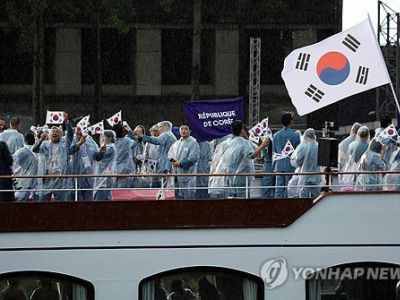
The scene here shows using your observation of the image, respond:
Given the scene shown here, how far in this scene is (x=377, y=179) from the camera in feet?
43.2

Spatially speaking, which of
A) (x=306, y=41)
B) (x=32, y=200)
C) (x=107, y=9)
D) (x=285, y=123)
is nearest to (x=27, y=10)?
(x=107, y=9)

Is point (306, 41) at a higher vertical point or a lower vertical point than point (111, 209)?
higher

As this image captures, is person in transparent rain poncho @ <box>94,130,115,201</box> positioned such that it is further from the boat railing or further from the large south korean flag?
the large south korean flag

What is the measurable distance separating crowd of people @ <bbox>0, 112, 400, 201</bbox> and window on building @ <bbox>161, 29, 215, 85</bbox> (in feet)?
81.3

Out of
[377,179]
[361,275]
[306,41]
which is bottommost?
[361,275]

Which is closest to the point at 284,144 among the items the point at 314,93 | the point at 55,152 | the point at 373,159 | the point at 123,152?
the point at 373,159

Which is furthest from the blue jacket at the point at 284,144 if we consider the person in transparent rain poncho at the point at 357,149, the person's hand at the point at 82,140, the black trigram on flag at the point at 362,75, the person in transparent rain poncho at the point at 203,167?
the black trigram on flag at the point at 362,75

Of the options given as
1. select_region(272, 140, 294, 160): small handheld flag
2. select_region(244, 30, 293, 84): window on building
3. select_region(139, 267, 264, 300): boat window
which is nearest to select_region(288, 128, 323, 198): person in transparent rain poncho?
select_region(272, 140, 294, 160): small handheld flag

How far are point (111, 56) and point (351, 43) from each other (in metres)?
32.2

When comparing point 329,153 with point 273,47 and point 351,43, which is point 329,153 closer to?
point 351,43

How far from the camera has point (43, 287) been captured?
12.0m

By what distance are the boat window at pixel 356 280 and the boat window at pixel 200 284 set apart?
54 cm

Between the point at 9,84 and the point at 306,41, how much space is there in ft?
33.7

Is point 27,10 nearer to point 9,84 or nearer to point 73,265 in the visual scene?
point 9,84
